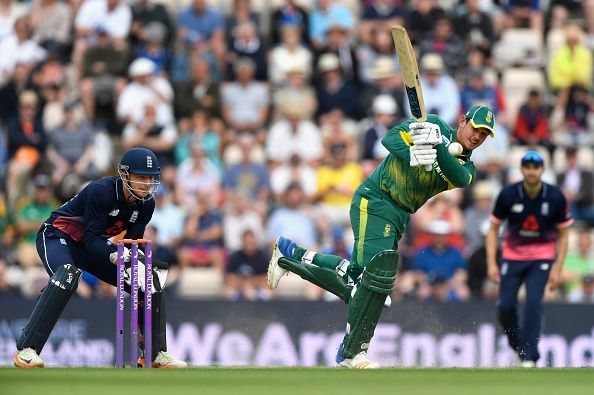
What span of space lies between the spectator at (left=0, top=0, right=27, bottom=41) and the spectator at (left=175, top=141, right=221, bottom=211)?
337cm

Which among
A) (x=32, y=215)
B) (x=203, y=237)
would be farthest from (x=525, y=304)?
(x=32, y=215)

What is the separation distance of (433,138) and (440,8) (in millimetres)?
9106

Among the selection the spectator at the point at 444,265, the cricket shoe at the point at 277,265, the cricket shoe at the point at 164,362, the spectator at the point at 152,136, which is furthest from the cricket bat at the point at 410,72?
Result: the spectator at the point at 152,136

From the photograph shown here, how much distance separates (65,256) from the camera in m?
10.1

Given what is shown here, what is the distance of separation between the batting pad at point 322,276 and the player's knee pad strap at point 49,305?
1.69 metres

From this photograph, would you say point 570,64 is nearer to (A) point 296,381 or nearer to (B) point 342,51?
(B) point 342,51

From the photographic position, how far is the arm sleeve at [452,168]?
9.36 meters

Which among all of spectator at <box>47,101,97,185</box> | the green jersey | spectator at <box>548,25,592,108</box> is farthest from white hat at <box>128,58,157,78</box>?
the green jersey

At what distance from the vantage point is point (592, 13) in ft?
60.8

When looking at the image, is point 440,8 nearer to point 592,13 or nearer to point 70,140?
point 592,13

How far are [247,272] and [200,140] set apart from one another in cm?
236

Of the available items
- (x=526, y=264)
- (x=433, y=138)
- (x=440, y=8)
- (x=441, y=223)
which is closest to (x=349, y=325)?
(x=433, y=138)

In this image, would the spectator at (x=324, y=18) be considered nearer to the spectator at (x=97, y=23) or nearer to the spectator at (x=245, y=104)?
the spectator at (x=245, y=104)

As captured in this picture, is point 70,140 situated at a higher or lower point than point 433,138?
lower
